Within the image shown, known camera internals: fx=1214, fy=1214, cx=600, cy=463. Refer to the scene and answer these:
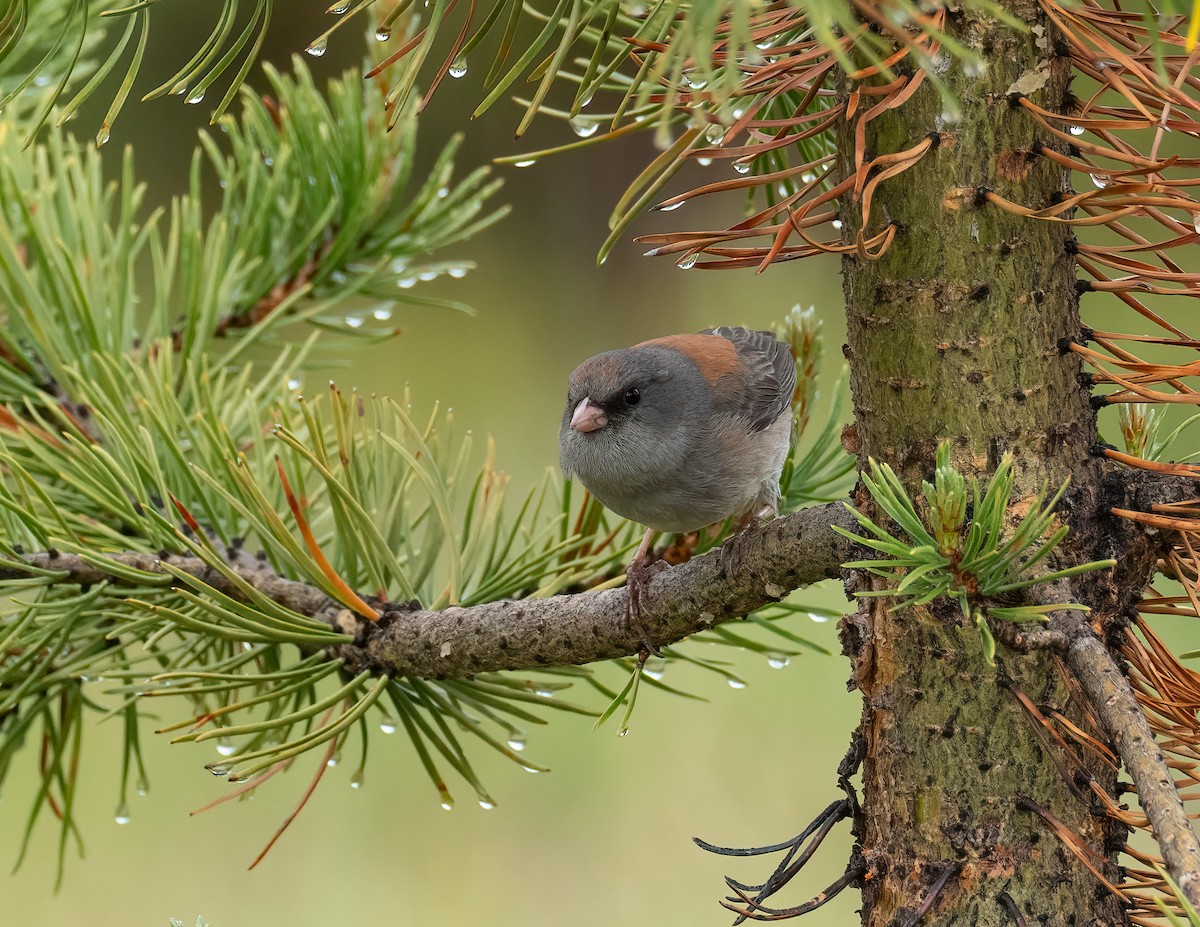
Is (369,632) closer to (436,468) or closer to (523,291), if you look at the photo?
(436,468)

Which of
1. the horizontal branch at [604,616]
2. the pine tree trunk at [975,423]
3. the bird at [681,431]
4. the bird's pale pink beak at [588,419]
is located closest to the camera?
the pine tree trunk at [975,423]

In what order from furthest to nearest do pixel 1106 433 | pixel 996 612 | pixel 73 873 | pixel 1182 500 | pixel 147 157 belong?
pixel 147 157 < pixel 1106 433 < pixel 73 873 < pixel 1182 500 < pixel 996 612

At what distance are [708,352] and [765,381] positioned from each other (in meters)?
0.08

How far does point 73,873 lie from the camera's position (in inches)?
95.3

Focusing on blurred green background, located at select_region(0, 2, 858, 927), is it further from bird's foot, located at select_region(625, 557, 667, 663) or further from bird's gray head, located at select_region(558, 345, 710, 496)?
bird's foot, located at select_region(625, 557, 667, 663)

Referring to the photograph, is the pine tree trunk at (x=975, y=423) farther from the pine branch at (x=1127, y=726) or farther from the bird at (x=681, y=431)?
the bird at (x=681, y=431)

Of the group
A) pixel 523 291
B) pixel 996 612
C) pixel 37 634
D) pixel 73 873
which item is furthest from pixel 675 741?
pixel 996 612

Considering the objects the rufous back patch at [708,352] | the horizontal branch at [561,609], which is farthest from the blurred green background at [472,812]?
the horizontal branch at [561,609]

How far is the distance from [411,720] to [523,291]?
11.2 feet

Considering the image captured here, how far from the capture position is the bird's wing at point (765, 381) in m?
1.30

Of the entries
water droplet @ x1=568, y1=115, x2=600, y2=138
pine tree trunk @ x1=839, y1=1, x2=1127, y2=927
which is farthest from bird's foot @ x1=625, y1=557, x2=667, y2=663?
water droplet @ x1=568, y1=115, x2=600, y2=138

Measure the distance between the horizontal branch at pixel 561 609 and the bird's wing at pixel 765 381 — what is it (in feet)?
1.65

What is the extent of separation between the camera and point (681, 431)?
4.05ft

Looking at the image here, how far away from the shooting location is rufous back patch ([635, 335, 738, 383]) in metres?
1.36
